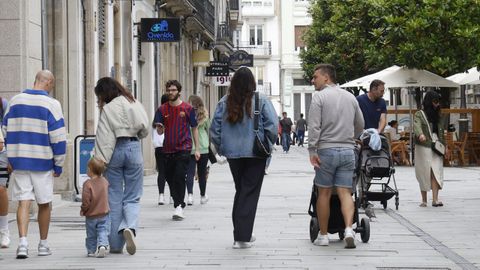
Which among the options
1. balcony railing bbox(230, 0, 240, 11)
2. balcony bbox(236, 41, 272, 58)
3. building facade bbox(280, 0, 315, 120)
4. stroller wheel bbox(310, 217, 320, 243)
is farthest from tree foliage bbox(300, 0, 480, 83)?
balcony bbox(236, 41, 272, 58)

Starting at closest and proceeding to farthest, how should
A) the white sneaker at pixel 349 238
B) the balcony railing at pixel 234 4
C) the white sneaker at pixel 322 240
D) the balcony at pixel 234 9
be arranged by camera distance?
the white sneaker at pixel 349 238 < the white sneaker at pixel 322 240 < the balcony at pixel 234 9 < the balcony railing at pixel 234 4

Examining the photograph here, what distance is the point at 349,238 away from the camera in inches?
458

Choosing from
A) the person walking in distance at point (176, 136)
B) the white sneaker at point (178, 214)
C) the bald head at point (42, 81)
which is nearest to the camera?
the bald head at point (42, 81)

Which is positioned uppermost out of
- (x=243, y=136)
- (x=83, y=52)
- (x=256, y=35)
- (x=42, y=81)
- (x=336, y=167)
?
(x=256, y=35)

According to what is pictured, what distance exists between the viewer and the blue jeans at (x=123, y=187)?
37.3 feet

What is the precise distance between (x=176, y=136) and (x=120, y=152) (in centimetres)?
422

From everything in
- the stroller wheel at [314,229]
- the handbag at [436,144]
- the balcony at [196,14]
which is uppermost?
the balcony at [196,14]

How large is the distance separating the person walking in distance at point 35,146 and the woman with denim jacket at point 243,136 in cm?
165

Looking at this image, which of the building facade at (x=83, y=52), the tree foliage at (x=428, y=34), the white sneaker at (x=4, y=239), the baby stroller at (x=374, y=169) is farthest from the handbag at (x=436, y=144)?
the tree foliage at (x=428, y=34)

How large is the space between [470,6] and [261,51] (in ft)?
190

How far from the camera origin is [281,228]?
13977 millimetres

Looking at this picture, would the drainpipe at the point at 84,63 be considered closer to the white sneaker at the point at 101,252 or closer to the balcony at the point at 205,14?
the white sneaker at the point at 101,252

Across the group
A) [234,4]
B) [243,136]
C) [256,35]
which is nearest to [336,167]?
[243,136]

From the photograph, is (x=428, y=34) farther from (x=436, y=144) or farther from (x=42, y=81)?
(x=42, y=81)
